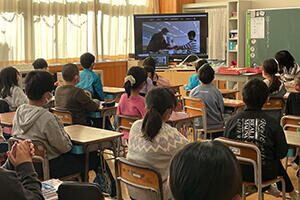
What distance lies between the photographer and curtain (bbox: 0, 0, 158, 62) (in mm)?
7825

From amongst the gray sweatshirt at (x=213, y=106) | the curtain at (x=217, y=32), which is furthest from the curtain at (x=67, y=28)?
the gray sweatshirt at (x=213, y=106)

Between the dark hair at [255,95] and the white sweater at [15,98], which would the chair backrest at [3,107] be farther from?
the dark hair at [255,95]

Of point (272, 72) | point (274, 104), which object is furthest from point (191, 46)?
point (274, 104)

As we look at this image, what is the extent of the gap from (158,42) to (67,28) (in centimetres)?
194

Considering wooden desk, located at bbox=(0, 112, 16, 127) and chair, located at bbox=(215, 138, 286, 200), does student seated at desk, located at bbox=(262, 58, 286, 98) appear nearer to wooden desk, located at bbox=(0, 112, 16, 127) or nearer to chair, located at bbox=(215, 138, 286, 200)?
chair, located at bbox=(215, 138, 286, 200)

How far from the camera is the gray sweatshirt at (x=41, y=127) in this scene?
3.37 metres

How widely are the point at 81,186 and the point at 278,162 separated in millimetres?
1764

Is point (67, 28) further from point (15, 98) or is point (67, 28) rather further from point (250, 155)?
point (250, 155)

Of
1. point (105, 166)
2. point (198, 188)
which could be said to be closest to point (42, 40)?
point (105, 166)

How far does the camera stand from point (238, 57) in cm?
956

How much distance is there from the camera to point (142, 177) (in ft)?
9.25

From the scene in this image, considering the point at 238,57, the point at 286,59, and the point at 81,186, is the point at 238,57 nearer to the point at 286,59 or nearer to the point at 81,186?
the point at 286,59

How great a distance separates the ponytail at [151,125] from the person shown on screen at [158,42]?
6.71 m

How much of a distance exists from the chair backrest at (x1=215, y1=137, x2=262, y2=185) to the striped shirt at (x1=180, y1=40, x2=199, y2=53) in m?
6.64
